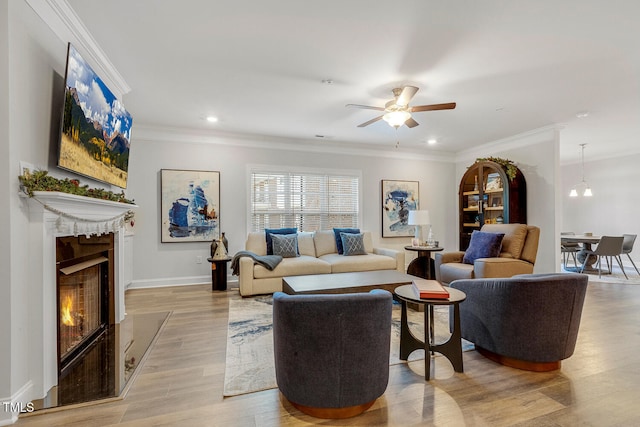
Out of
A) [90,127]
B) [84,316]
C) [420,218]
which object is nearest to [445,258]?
[420,218]

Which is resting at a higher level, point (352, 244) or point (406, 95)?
point (406, 95)

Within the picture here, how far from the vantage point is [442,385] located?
2.05 metres

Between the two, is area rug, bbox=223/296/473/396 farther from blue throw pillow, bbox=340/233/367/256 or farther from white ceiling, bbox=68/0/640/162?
white ceiling, bbox=68/0/640/162

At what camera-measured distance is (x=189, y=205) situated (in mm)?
5000

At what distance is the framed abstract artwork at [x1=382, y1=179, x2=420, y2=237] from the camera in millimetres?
6281

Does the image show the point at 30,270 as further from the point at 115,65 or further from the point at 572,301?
the point at 572,301

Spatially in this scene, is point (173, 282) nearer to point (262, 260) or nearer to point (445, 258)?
point (262, 260)

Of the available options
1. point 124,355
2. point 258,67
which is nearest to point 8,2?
point 258,67

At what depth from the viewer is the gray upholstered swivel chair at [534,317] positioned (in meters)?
2.12

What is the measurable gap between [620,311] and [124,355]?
17.4 feet

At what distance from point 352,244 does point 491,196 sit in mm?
2845

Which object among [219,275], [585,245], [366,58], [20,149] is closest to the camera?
[20,149]

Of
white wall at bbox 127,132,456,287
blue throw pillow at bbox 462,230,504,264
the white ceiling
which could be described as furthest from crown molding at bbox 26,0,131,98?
blue throw pillow at bbox 462,230,504,264

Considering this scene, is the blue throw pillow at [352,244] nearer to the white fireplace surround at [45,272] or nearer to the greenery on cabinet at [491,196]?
the greenery on cabinet at [491,196]
